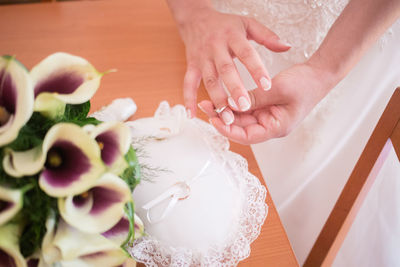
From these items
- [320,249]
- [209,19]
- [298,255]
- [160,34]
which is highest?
[209,19]

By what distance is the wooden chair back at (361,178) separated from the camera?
54 cm

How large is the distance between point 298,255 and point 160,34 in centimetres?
80

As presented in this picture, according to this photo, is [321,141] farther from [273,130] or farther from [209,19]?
[209,19]

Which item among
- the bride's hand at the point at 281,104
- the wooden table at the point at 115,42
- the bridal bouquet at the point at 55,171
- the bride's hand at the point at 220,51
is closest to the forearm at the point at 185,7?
the bride's hand at the point at 220,51

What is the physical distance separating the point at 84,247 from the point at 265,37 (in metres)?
0.60

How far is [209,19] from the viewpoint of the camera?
0.78m

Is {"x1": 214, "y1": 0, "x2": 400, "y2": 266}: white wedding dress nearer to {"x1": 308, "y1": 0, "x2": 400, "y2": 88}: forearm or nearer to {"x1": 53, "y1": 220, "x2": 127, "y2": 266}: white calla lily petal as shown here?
{"x1": 308, "y1": 0, "x2": 400, "y2": 88}: forearm

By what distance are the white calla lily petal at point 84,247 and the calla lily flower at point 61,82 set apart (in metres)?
0.11

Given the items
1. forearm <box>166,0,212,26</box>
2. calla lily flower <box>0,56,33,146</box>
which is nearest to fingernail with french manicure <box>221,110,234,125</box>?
forearm <box>166,0,212,26</box>

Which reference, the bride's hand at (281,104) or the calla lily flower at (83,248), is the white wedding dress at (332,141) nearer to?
the bride's hand at (281,104)

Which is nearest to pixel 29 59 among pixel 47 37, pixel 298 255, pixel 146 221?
pixel 47 37

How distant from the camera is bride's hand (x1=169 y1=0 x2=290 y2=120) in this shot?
64cm

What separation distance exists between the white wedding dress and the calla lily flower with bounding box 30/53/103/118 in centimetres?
68

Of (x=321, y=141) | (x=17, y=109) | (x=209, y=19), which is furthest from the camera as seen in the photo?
(x=321, y=141)
